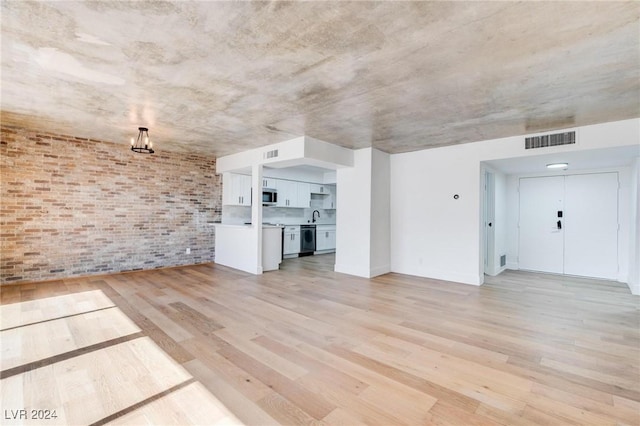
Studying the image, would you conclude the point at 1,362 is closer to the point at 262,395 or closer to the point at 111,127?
the point at 262,395

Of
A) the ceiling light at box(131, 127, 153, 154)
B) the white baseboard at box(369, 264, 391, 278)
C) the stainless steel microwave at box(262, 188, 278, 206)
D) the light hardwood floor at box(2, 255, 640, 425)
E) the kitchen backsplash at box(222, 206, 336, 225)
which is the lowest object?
the light hardwood floor at box(2, 255, 640, 425)

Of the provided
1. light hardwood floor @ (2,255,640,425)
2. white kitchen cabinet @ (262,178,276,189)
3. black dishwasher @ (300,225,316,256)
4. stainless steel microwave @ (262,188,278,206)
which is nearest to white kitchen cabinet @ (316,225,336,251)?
black dishwasher @ (300,225,316,256)

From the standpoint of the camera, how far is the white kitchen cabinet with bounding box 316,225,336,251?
912cm

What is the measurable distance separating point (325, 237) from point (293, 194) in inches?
69.3

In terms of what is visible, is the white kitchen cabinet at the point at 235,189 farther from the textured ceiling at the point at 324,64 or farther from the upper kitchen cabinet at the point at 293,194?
the textured ceiling at the point at 324,64

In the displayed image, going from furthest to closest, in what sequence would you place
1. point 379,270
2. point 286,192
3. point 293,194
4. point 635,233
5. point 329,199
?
point 329,199 → point 293,194 → point 286,192 → point 379,270 → point 635,233

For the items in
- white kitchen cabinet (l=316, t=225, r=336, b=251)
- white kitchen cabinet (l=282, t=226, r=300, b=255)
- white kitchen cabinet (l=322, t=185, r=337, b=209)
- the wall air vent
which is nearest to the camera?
the wall air vent

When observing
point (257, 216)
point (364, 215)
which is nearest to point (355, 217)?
point (364, 215)

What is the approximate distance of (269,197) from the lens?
802 centimetres

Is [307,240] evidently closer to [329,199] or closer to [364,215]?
[329,199]

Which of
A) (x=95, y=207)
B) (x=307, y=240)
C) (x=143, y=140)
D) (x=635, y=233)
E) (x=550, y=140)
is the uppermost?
(x=143, y=140)

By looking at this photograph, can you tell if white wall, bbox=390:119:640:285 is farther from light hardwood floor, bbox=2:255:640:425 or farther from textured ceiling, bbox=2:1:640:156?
textured ceiling, bbox=2:1:640:156

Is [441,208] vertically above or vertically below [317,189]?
below

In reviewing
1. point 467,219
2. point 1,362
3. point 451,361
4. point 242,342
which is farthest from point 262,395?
point 467,219
